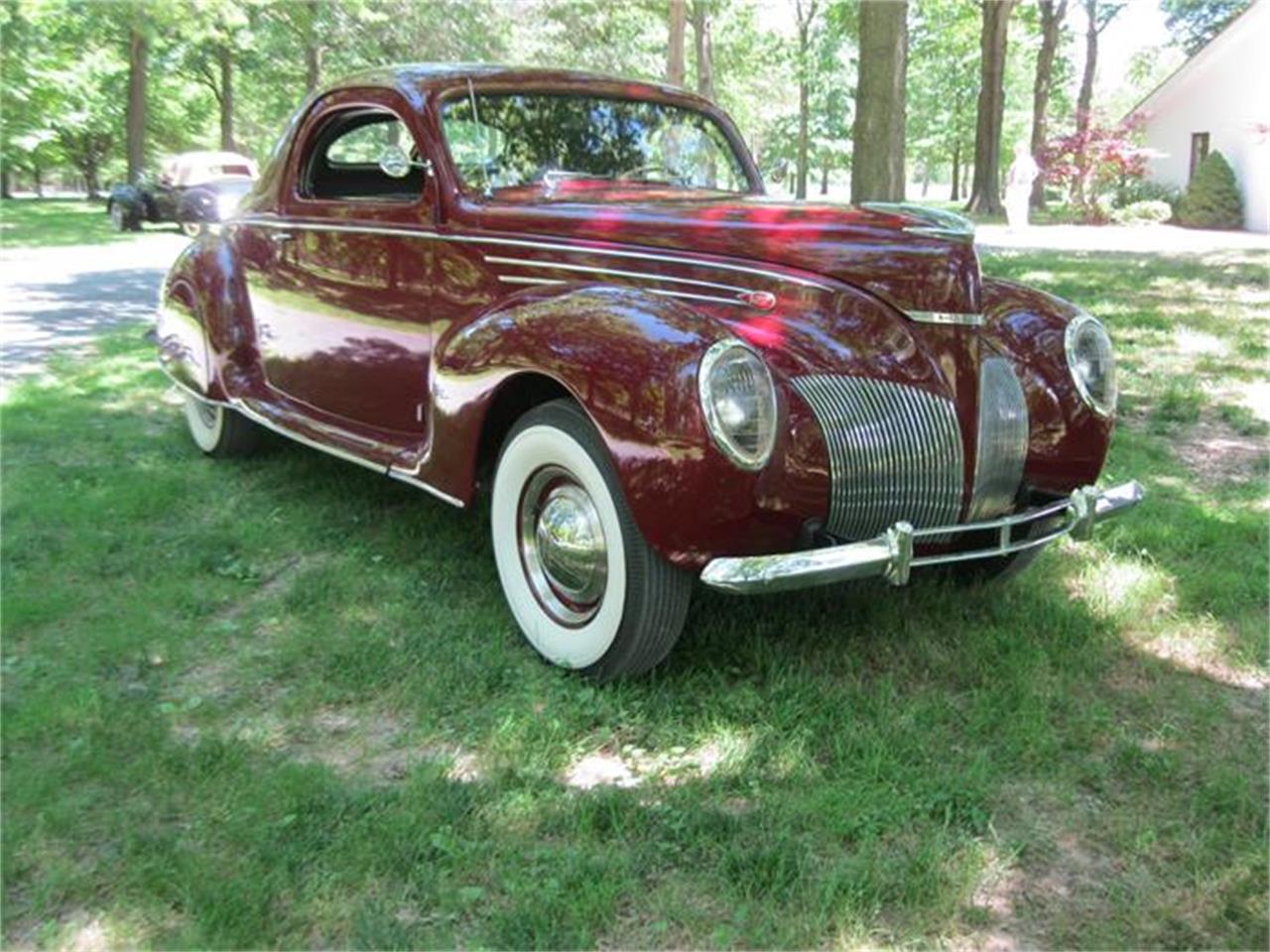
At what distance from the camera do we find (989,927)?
2143 mm

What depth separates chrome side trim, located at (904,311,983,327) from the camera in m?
3.10

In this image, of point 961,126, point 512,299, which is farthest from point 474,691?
point 961,126

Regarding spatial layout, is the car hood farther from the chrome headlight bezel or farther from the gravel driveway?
the gravel driveway

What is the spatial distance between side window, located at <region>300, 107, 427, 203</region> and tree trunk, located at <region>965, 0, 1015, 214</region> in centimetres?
1811

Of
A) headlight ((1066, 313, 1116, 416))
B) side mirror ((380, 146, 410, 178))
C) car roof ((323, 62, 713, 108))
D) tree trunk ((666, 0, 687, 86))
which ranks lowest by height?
headlight ((1066, 313, 1116, 416))

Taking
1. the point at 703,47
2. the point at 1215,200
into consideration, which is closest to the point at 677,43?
the point at 703,47

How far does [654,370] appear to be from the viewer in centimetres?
275

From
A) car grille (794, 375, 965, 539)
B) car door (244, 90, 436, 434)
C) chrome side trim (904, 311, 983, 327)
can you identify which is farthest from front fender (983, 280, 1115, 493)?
car door (244, 90, 436, 434)

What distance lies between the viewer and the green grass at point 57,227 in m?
17.7

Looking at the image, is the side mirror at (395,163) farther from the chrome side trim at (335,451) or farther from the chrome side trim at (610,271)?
the chrome side trim at (335,451)

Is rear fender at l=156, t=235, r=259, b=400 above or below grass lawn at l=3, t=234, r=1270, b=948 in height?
above

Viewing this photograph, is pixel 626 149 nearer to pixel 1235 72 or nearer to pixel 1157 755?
pixel 1157 755

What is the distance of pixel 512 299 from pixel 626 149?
1262mm

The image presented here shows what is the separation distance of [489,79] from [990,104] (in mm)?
19151
